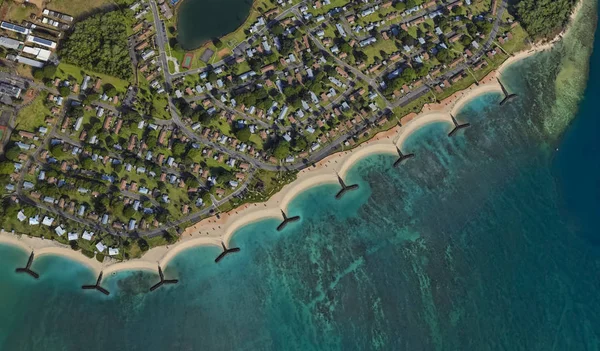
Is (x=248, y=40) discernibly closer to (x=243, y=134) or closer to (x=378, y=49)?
(x=243, y=134)

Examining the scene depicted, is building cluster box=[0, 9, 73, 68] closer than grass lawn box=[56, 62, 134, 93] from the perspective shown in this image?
Yes

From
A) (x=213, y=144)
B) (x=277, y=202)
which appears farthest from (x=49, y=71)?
(x=277, y=202)

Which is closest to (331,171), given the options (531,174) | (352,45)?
(352,45)

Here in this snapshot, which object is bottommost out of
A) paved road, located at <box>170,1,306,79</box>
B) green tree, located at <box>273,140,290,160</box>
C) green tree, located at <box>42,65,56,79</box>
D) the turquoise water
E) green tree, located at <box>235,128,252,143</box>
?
the turquoise water

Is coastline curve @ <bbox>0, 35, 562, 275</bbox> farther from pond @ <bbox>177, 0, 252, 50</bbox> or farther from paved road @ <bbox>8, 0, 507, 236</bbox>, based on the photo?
pond @ <bbox>177, 0, 252, 50</bbox>

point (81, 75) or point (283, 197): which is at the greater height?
point (81, 75)

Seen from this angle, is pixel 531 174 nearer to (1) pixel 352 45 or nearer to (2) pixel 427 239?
(2) pixel 427 239

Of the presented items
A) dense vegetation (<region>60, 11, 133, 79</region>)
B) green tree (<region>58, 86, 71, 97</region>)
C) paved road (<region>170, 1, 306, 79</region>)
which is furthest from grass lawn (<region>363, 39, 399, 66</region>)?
green tree (<region>58, 86, 71, 97</region>)
